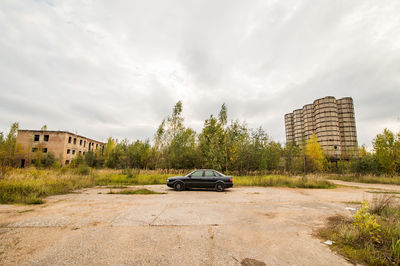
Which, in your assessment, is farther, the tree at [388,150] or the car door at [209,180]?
the tree at [388,150]

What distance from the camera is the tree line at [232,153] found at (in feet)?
70.1

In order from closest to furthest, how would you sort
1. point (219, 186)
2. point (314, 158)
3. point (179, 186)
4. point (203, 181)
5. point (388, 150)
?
point (219, 186) → point (203, 181) → point (179, 186) → point (388, 150) → point (314, 158)

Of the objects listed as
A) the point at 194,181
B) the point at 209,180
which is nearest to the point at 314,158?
the point at 209,180

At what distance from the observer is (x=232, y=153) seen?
72.7ft

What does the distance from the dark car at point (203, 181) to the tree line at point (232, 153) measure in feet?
32.6

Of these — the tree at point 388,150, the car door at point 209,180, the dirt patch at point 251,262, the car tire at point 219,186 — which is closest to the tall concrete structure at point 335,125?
the tree at point 388,150

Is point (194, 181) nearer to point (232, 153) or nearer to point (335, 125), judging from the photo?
point (232, 153)

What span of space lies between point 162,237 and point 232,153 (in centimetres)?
1903

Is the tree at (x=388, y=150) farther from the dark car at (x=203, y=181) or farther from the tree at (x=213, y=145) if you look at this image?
the dark car at (x=203, y=181)

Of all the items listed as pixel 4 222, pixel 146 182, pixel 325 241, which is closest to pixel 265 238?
pixel 325 241

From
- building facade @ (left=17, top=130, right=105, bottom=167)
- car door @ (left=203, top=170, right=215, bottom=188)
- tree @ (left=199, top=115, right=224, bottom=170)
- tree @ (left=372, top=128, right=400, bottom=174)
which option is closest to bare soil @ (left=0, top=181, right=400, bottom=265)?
car door @ (left=203, top=170, right=215, bottom=188)

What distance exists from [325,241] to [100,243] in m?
4.83

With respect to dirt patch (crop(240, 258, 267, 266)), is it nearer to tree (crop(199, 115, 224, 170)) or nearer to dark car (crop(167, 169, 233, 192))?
dark car (crop(167, 169, 233, 192))

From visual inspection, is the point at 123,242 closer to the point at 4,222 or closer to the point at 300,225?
the point at 4,222
